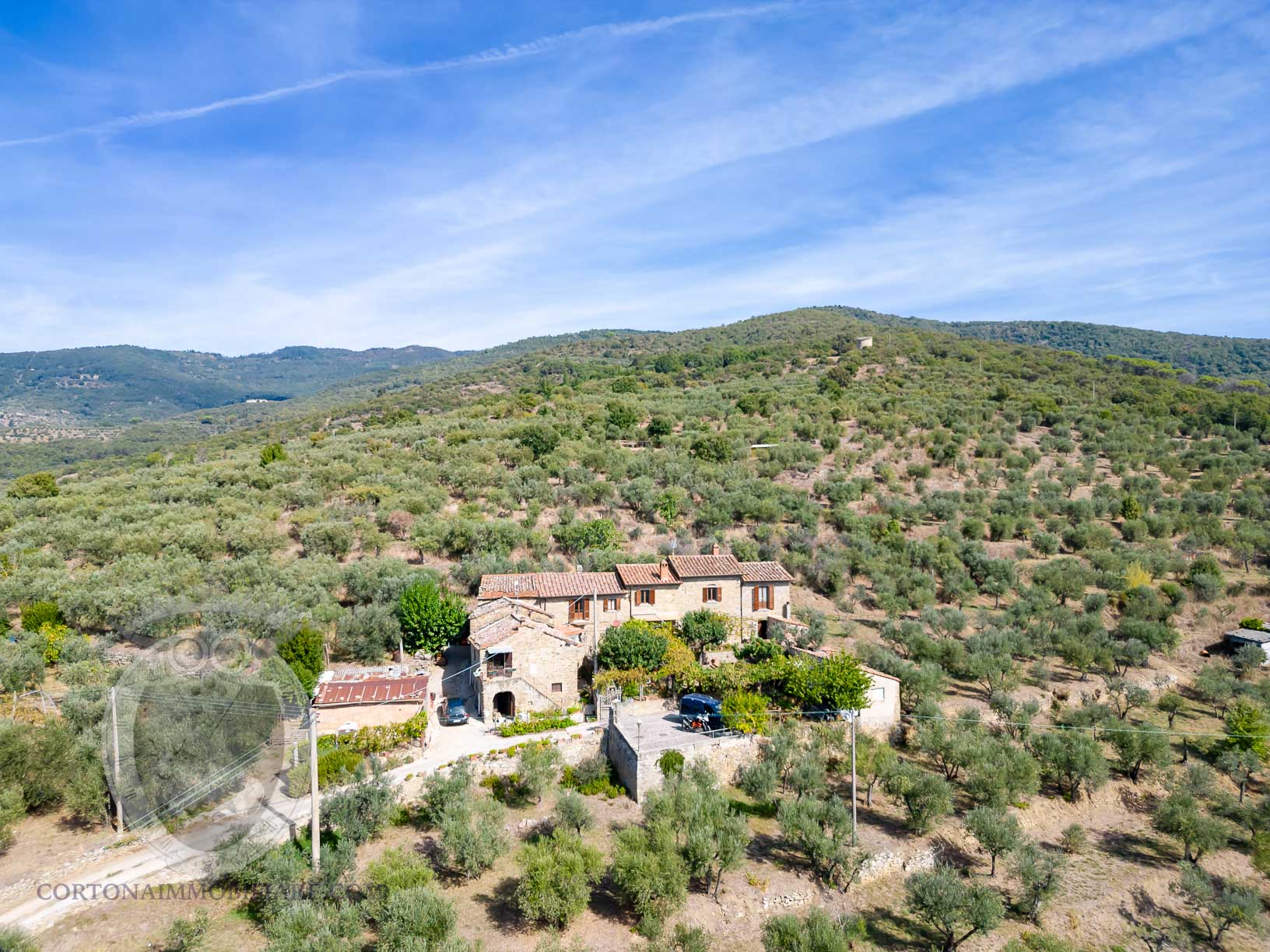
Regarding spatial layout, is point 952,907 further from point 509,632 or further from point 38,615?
point 38,615

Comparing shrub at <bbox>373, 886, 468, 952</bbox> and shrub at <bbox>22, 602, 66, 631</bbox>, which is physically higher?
shrub at <bbox>22, 602, 66, 631</bbox>

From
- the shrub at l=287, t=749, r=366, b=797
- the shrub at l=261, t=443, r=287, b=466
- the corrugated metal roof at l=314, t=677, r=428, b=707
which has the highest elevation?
the shrub at l=261, t=443, r=287, b=466

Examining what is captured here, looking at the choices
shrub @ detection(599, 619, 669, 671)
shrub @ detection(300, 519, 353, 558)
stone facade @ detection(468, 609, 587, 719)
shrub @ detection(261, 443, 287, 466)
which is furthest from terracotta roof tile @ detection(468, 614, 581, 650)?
shrub @ detection(261, 443, 287, 466)

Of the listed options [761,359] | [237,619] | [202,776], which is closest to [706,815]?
[202,776]

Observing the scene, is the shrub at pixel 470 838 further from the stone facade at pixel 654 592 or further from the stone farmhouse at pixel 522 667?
the stone facade at pixel 654 592

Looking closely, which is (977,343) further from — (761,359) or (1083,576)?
(1083,576)

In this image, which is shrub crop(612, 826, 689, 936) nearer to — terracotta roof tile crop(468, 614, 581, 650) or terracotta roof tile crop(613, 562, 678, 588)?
terracotta roof tile crop(468, 614, 581, 650)

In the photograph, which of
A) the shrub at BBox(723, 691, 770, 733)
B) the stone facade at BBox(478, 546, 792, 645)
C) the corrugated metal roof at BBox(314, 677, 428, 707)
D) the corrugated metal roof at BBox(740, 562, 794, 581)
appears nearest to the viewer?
the corrugated metal roof at BBox(314, 677, 428, 707)

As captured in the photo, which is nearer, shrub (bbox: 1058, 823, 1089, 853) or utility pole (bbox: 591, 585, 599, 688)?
shrub (bbox: 1058, 823, 1089, 853)
